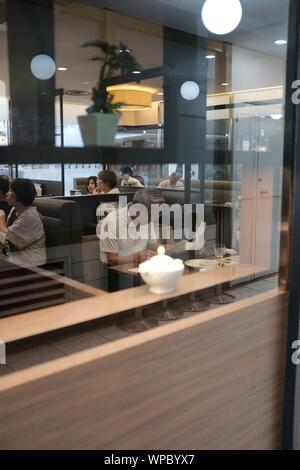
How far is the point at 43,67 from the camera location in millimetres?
1595

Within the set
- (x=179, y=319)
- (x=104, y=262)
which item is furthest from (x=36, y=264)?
(x=179, y=319)

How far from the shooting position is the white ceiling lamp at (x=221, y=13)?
251cm

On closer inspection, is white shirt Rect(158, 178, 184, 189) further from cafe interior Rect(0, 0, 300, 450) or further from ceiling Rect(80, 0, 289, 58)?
ceiling Rect(80, 0, 289, 58)

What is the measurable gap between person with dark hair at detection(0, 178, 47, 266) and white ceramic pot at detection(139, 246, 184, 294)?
1325mm

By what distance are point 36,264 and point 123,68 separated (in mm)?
1614

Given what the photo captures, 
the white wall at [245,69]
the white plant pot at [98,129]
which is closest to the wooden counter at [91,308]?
A: the white plant pot at [98,129]

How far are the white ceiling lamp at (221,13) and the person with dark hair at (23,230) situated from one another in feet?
5.03

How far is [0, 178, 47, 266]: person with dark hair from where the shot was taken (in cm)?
260

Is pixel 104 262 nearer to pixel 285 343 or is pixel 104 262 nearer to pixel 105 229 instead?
pixel 105 229

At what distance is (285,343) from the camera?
5.29 ft

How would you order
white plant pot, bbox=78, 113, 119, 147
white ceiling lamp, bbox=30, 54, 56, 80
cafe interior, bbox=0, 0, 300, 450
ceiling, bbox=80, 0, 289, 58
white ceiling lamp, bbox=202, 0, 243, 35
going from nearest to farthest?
1. cafe interior, bbox=0, 0, 300, 450
2. white plant pot, bbox=78, 113, 119, 147
3. white ceiling lamp, bbox=30, 54, 56, 80
4. white ceiling lamp, bbox=202, 0, 243, 35
5. ceiling, bbox=80, 0, 289, 58

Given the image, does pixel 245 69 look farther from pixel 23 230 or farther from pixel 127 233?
pixel 23 230

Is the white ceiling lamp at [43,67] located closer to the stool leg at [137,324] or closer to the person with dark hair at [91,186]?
the stool leg at [137,324]

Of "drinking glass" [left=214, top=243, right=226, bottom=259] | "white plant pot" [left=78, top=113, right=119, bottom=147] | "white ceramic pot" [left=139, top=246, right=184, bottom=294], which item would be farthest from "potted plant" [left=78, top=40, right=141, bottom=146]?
"drinking glass" [left=214, top=243, right=226, bottom=259]
